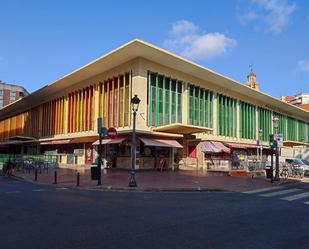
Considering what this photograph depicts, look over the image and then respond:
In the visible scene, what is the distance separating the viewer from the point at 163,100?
1337 inches

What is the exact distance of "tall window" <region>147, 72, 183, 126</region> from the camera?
108 feet

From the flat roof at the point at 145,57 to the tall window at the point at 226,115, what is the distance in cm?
162

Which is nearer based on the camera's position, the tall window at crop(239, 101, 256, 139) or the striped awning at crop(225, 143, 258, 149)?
the striped awning at crop(225, 143, 258, 149)

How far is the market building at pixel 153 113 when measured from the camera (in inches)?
1257

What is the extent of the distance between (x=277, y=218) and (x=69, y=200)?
7277 millimetres

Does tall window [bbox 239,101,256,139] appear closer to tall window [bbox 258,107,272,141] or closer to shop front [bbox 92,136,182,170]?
tall window [bbox 258,107,272,141]

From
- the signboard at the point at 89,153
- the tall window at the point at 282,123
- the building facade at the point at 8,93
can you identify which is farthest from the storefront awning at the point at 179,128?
the building facade at the point at 8,93

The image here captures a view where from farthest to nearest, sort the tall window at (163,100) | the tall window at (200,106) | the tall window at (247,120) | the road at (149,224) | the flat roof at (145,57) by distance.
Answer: the tall window at (247,120) < the tall window at (200,106) < the tall window at (163,100) < the flat roof at (145,57) < the road at (149,224)

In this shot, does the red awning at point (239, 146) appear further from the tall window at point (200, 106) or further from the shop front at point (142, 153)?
the shop front at point (142, 153)

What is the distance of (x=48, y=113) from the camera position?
49750 mm

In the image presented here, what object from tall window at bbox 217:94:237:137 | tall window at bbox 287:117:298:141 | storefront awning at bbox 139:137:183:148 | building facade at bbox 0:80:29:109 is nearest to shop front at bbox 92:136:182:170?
storefront awning at bbox 139:137:183:148

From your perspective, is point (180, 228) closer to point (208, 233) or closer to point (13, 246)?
point (208, 233)

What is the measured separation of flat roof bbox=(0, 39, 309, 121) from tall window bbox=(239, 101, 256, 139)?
1748mm

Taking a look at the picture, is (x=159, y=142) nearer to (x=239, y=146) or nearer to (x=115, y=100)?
(x=115, y=100)
